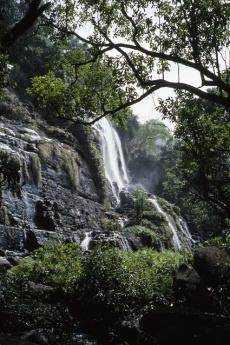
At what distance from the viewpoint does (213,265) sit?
609 inches

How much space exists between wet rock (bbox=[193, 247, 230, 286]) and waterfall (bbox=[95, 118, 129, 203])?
25.8 metres

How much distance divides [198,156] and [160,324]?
25.9ft

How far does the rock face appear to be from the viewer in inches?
874

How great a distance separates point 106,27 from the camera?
1437 cm

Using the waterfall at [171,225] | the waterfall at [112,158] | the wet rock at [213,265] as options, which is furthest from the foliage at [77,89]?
the waterfall at [112,158]

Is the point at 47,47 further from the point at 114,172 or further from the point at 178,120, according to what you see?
the point at 178,120

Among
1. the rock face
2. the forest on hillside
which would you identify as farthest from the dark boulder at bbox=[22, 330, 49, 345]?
the rock face

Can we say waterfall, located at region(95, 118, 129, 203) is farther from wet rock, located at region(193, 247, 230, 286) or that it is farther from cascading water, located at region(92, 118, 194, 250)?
wet rock, located at region(193, 247, 230, 286)

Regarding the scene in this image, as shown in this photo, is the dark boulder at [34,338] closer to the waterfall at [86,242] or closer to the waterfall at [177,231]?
the waterfall at [86,242]

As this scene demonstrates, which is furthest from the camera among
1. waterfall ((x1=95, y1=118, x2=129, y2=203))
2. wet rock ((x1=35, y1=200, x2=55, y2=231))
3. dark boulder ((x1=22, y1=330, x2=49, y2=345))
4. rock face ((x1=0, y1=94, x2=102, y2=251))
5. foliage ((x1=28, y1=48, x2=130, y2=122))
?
waterfall ((x1=95, y1=118, x2=129, y2=203))

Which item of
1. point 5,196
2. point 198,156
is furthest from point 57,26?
point 5,196

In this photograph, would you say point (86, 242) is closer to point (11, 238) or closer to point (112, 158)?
point (11, 238)

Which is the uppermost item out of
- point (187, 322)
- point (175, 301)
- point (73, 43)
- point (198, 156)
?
point (73, 43)

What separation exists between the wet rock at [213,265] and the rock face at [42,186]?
9.27m
